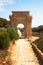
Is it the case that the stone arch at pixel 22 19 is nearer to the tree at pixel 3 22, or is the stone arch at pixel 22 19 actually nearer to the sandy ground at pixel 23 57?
the tree at pixel 3 22

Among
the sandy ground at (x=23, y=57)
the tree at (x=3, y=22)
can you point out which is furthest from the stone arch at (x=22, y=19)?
the sandy ground at (x=23, y=57)

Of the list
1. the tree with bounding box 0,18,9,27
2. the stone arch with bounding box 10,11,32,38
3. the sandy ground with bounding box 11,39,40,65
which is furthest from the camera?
the tree with bounding box 0,18,9,27

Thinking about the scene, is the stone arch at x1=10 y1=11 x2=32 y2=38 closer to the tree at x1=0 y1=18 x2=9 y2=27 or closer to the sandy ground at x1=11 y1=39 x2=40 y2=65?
the tree at x1=0 y1=18 x2=9 y2=27

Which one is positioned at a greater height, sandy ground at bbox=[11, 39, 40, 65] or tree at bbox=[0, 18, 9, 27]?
sandy ground at bbox=[11, 39, 40, 65]

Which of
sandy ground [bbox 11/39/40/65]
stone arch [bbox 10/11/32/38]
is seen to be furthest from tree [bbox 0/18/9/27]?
sandy ground [bbox 11/39/40/65]

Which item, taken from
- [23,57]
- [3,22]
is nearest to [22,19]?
[3,22]

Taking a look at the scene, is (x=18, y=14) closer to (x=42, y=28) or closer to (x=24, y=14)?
(x=24, y=14)

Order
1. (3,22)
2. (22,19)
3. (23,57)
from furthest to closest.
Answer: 1. (3,22)
2. (22,19)
3. (23,57)

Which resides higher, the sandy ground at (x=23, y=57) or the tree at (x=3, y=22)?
the sandy ground at (x=23, y=57)

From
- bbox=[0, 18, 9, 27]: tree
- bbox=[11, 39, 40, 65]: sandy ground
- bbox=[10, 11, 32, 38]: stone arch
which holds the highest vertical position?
bbox=[11, 39, 40, 65]: sandy ground

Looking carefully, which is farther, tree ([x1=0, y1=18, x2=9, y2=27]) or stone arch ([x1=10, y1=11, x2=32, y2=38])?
tree ([x1=0, y1=18, x2=9, y2=27])

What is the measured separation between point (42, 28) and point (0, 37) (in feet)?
137

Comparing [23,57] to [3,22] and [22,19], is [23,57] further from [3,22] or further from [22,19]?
[3,22]

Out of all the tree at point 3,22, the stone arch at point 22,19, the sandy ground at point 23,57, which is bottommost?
the tree at point 3,22
